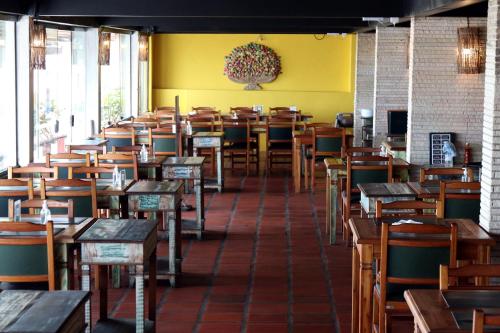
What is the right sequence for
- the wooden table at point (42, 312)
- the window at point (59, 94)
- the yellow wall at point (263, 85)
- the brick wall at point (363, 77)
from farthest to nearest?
the yellow wall at point (263, 85) < the brick wall at point (363, 77) < the window at point (59, 94) < the wooden table at point (42, 312)

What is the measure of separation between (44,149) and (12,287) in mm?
7205

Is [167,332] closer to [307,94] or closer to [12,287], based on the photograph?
[12,287]

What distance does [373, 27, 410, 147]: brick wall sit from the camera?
15.1 m

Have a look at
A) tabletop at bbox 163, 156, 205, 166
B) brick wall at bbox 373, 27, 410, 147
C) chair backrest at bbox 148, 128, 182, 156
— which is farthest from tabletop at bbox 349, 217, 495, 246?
brick wall at bbox 373, 27, 410, 147

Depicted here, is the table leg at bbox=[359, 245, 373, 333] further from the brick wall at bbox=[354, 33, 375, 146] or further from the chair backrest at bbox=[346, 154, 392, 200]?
the brick wall at bbox=[354, 33, 375, 146]

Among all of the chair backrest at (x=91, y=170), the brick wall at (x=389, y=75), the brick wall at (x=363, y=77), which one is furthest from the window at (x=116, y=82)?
the chair backrest at (x=91, y=170)

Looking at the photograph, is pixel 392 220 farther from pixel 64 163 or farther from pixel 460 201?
pixel 64 163

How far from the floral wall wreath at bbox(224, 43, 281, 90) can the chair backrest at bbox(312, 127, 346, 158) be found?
7523 millimetres

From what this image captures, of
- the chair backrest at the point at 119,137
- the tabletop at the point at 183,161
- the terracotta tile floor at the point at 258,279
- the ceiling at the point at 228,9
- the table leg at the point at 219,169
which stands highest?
the ceiling at the point at 228,9

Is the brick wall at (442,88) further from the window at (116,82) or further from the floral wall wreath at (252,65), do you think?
the floral wall wreath at (252,65)

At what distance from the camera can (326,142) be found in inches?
578

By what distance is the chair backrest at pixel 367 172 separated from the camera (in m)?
10.4

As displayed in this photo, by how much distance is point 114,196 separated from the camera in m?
8.69

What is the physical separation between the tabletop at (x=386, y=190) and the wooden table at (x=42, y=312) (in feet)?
13.5
